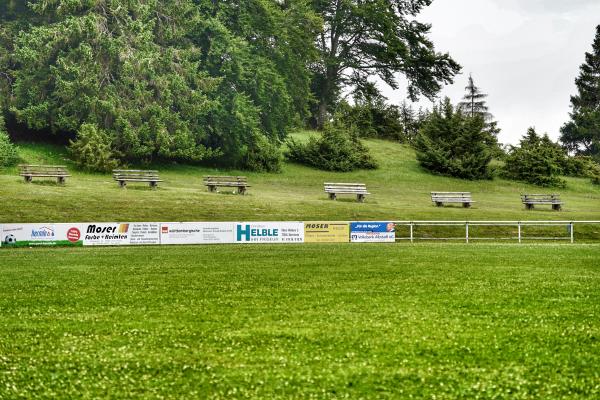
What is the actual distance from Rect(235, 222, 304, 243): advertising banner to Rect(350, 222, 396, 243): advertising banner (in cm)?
282

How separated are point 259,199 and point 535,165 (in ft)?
113

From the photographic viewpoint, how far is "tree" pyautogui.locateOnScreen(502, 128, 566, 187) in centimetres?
6531

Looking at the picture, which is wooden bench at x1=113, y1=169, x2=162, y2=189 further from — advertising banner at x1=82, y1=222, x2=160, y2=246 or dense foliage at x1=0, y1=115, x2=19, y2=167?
advertising banner at x1=82, y1=222, x2=160, y2=246

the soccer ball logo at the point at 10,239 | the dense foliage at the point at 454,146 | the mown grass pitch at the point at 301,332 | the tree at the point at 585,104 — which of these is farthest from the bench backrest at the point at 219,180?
the tree at the point at 585,104

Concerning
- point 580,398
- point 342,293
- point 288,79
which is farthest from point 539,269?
point 288,79

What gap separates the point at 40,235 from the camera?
31.0 m

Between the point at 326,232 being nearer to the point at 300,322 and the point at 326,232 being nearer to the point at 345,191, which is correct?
the point at 345,191

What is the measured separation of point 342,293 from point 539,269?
8.17 metres

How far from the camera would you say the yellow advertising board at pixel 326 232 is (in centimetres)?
3447

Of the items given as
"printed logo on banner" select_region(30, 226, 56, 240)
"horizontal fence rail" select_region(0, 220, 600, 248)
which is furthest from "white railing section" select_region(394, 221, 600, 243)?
"printed logo on banner" select_region(30, 226, 56, 240)

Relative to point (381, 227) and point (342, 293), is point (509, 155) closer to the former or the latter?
point (381, 227)

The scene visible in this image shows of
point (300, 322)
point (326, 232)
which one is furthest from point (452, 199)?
point (300, 322)

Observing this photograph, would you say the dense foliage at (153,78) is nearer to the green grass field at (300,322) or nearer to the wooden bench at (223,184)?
the wooden bench at (223,184)

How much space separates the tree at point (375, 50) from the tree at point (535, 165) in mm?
14134
